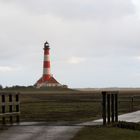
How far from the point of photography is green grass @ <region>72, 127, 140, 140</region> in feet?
56.8

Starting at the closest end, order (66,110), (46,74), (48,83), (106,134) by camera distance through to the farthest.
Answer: (106,134) < (66,110) < (46,74) < (48,83)

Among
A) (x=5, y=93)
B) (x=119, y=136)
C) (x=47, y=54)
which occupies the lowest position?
(x=119, y=136)

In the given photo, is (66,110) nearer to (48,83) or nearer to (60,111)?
(60,111)

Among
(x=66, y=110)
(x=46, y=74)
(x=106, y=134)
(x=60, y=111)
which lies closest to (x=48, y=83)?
(x=46, y=74)

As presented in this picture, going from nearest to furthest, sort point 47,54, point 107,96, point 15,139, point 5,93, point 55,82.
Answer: point 15,139 → point 5,93 → point 107,96 → point 47,54 → point 55,82

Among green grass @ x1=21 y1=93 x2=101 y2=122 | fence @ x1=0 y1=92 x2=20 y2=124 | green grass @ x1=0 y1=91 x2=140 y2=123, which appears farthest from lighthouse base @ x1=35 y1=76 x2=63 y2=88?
fence @ x1=0 y1=92 x2=20 y2=124

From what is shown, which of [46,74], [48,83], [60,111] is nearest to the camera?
[60,111]

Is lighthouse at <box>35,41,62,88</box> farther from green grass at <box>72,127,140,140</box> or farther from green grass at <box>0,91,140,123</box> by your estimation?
green grass at <box>72,127,140,140</box>

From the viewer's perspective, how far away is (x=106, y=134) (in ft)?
59.3

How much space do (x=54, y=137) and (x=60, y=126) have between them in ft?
10.8

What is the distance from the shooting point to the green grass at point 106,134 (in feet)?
56.8

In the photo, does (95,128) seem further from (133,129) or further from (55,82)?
(55,82)

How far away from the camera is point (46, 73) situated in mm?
129250

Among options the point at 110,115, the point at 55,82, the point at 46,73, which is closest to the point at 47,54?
the point at 46,73
